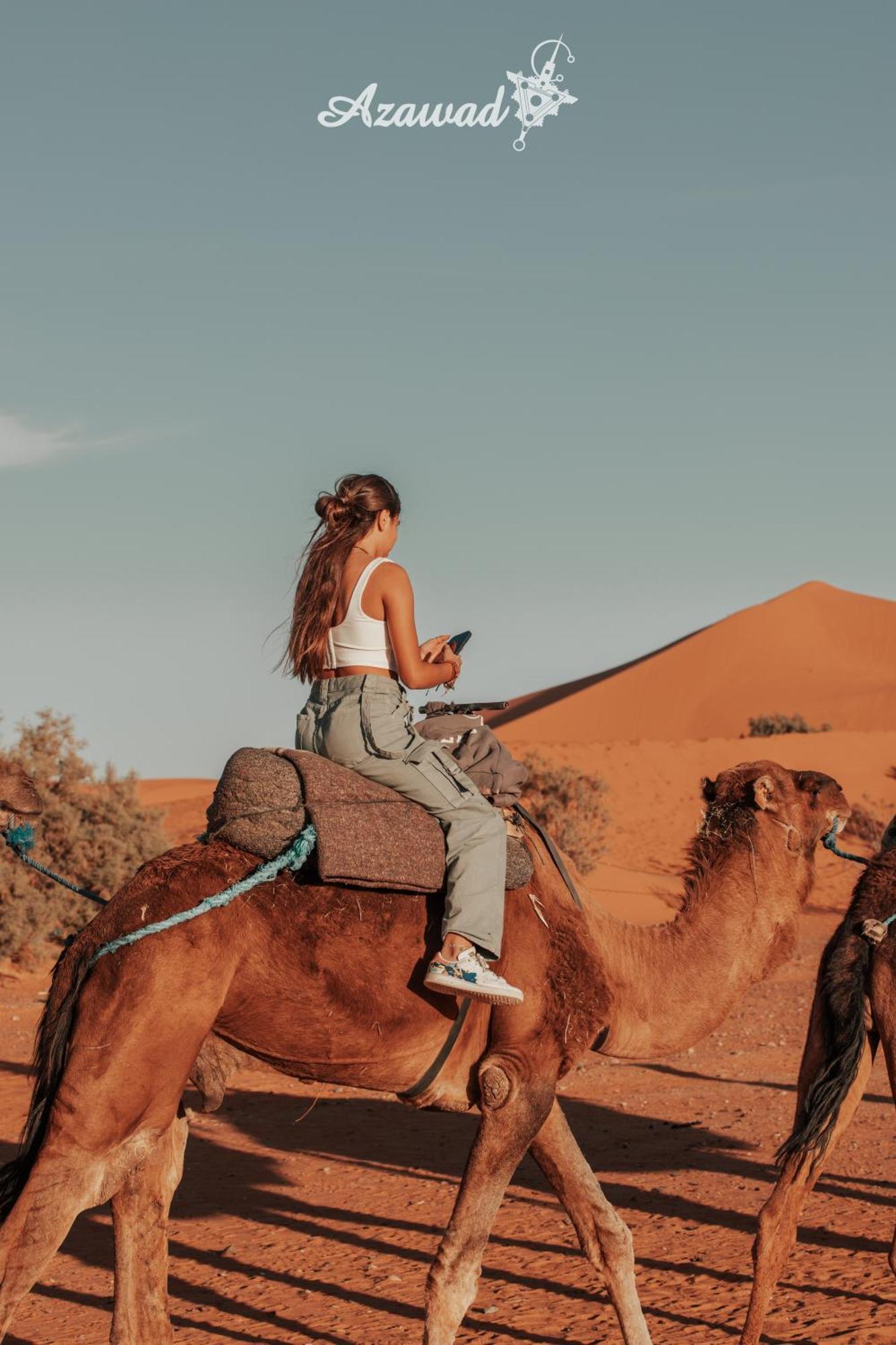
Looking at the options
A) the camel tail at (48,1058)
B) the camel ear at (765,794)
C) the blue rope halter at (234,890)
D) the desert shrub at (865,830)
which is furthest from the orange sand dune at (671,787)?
the camel tail at (48,1058)

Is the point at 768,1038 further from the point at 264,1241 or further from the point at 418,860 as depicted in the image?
the point at 418,860

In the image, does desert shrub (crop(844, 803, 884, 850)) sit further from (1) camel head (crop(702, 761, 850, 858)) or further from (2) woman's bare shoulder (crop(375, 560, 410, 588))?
(2) woman's bare shoulder (crop(375, 560, 410, 588))

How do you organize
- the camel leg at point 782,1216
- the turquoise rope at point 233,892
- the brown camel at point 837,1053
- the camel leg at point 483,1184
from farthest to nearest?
the brown camel at point 837,1053, the camel leg at point 782,1216, the camel leg at point 483,1184, the turquoise rope at point 233,892

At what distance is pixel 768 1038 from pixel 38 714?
37.6ft

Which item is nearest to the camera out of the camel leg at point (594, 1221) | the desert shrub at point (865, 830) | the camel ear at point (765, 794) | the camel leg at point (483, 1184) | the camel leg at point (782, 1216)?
the camel leg at point (483, 1184)

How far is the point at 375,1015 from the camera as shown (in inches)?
208

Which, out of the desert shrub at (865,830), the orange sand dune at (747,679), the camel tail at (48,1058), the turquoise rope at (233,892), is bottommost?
the camel tail at (48,1058)

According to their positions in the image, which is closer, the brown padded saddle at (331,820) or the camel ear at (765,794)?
the brown padded saddle at (331,820)

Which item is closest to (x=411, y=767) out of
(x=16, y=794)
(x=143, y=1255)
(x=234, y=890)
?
(x=234, y=890)

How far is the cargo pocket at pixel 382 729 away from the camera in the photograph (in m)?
5.47

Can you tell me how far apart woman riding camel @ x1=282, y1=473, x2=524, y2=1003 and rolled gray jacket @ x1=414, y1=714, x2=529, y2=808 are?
0.30m

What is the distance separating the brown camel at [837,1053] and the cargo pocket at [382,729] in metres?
2.66

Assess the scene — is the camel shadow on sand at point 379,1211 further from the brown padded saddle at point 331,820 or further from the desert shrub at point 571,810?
the desert shrub at point 571,810

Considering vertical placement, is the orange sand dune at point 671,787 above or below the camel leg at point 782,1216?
above
